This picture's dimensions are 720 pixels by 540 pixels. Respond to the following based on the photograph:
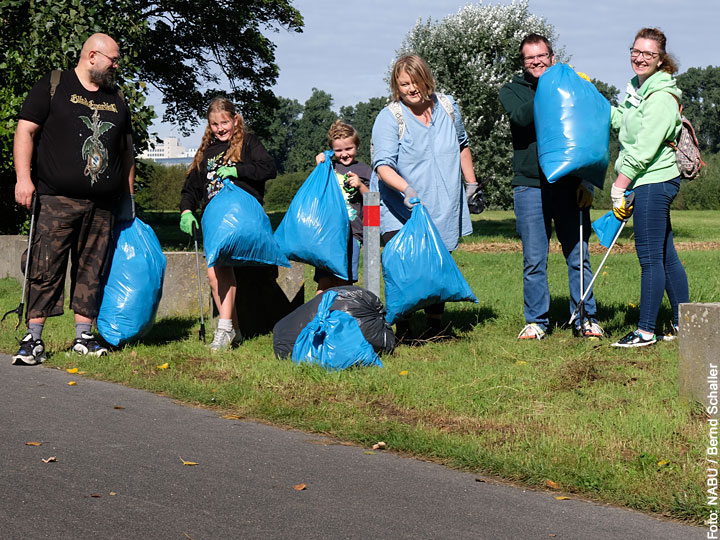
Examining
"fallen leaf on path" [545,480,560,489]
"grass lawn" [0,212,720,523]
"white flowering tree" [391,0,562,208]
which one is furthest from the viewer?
"white flowering tree" [391,0,562,208]

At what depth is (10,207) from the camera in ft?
43.9

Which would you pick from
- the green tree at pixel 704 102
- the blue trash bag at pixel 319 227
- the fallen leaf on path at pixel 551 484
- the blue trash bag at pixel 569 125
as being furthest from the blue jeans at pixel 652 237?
the green tree at pixel 704 102

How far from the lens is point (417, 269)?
5980 mm

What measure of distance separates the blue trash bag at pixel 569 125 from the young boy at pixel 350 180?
1.35m

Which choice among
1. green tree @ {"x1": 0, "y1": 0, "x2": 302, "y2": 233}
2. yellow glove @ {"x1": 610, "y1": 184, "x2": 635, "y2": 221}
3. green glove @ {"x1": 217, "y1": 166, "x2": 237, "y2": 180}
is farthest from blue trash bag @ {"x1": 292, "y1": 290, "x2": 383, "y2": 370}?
green tree @ {"x1": 0, "y1": 0, "x2": 302, "y2": 233}

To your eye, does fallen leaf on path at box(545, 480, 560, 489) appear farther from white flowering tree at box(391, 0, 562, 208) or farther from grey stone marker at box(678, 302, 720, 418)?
white flowering tree at box(391, 0, 562, 208)

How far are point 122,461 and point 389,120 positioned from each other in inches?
129

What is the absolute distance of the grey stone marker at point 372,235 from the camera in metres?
6.18

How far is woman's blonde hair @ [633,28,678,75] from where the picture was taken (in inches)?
232

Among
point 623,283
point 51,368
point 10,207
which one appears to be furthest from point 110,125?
point 10,207

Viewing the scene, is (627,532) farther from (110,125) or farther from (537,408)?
(110,125)

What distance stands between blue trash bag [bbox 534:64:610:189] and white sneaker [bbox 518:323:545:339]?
1162mm

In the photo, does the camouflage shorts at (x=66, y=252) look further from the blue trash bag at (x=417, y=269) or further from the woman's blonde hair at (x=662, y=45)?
the woman's blonde hair at (x=662, y=45)

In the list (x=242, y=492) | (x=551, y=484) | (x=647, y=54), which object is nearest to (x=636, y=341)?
(x=647, y=54)
